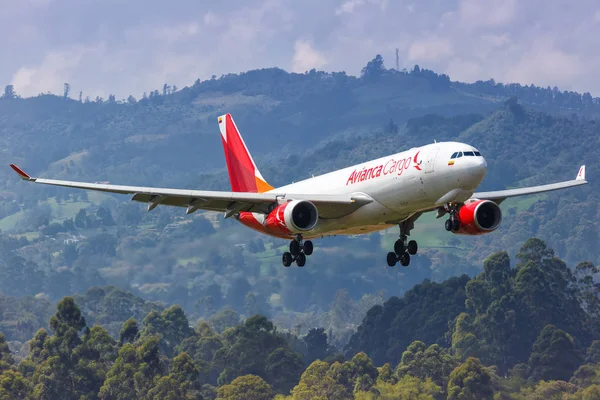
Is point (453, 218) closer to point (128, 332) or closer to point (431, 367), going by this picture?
point (431, 367)

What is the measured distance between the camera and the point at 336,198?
2211 inches

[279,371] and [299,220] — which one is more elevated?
[299,220]

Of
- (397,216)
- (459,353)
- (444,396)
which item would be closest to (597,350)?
(459,353)

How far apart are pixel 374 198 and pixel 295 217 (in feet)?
13.1

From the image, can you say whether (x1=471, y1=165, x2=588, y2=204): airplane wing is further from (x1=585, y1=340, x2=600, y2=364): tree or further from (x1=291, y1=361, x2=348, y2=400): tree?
(x1=585, y1=340, x2=600, y2=364): tree

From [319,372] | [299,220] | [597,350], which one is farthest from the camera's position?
[597,350]

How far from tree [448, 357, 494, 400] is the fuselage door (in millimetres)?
100809

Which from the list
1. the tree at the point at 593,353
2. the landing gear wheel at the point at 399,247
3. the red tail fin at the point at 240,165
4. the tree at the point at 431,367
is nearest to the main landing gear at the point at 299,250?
the landing gear wheel at the point at 399,247

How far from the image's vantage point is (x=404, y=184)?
5362 centimetres

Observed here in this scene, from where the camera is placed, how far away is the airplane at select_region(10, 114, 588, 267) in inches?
2061

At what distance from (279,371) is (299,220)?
118 meters

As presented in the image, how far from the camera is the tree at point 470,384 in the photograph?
149375 millimetres

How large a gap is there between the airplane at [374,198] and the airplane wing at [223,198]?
0.16ft

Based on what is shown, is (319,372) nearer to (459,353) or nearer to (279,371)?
(279,371)
